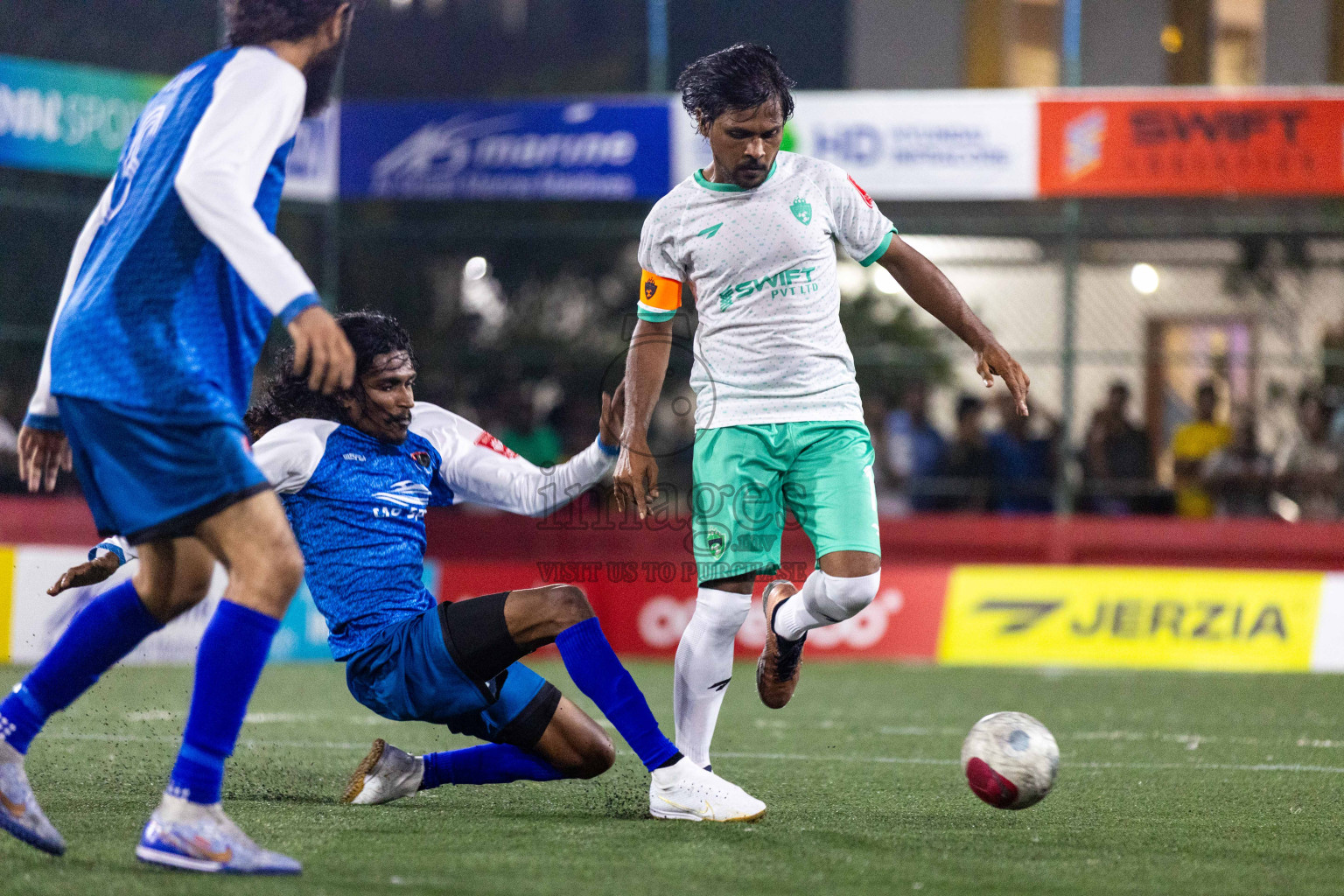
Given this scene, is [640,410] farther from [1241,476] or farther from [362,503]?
[1241,476]

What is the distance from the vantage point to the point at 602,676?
14.0 feet

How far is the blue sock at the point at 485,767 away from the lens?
4762mm

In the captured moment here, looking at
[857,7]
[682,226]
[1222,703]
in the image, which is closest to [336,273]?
[857,7]

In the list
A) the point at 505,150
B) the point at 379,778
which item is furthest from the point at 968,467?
the point at 379,778

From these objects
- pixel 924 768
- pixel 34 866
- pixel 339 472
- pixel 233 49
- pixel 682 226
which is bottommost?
pixel 924 768

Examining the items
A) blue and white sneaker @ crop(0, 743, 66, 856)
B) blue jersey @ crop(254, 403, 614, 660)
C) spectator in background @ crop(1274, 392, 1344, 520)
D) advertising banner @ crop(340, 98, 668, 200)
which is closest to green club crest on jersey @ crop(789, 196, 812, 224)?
blue jersey @ crop(254, 403, 614, 660)

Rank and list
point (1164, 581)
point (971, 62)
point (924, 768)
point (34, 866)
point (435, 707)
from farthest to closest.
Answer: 1. point (971, 62)
2. point (1164, 581)
3. point (924, 768)
4. point (435, 707)
5. point (34, 866)

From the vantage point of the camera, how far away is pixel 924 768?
577cm

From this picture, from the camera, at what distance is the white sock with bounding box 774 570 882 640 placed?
4.64 metres

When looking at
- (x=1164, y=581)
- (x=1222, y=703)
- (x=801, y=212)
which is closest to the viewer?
(x=801, y=212)

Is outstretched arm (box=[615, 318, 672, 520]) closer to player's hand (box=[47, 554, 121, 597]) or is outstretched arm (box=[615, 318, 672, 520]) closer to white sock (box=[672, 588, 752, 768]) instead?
white sock (box=[672, 588, 752, 768])

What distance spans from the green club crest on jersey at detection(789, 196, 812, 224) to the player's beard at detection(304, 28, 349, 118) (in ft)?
4.85

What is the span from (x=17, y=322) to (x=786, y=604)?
9.03 metres

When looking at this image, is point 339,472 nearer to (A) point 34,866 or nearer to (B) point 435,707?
(B) point 435,707
